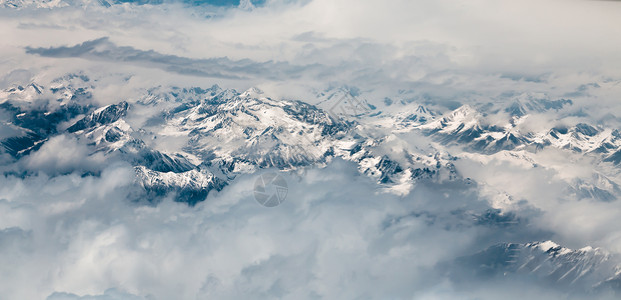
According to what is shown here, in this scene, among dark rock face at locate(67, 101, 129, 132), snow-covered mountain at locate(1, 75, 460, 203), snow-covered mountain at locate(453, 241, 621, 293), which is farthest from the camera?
dark rock face at locate(67, 101, 129, 132)

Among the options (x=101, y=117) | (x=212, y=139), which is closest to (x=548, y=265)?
(x=212, y=139)

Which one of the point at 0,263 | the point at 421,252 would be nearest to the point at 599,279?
the point at 421,252

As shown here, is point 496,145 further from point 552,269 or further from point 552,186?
point 552,269

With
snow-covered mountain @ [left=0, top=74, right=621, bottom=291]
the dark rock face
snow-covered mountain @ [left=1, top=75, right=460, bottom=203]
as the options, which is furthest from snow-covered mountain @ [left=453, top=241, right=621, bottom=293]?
the dark rock face

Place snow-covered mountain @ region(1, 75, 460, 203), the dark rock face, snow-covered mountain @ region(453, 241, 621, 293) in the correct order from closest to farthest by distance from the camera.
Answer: snow-covered mountain @ region(453, 241, 621, 293) → snow-covered mountain @ region(1, 75, 460, 203) → the dark rock face

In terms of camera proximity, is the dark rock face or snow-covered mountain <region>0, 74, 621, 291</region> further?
the dark rock face

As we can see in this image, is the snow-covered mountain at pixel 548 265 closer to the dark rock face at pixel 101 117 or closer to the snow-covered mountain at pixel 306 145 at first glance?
the snow-covered mountain at pixel 306 145

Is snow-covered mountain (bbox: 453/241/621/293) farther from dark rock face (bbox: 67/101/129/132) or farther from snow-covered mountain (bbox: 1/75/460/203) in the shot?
dark rock face (bbox: 67/101/129/132)

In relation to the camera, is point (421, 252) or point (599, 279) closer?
point (599, 279)

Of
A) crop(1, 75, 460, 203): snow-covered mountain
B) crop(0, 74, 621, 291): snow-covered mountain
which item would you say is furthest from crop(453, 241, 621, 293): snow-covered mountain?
crop(1, 75, 460, 203): snow-covered mountain

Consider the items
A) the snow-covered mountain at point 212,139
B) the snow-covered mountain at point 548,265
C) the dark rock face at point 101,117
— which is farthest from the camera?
the dark rock face at point 101,117

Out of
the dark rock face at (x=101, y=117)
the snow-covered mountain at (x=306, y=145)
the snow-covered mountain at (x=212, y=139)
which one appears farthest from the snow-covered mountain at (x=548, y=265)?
the dark rock face at (x=101, y=117)
